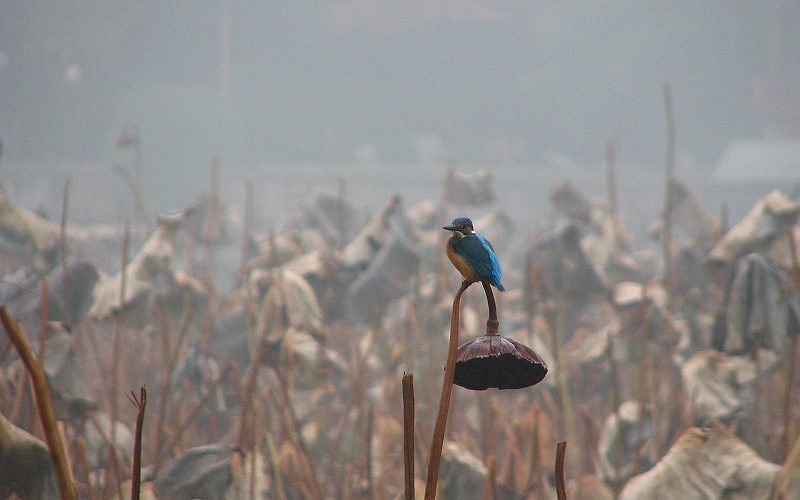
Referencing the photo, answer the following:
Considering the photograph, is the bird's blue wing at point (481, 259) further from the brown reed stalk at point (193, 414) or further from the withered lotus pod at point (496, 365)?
the brown reed stalk at point (193, 414)

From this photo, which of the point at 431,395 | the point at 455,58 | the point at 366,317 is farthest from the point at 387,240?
the point at 455,58

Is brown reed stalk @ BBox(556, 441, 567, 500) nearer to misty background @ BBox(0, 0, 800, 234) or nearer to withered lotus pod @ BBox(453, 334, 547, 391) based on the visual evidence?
withered lotus pod @ BBox(453, 334, 547, 391)

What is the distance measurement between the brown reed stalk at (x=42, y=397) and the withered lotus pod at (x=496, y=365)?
3.1 inches

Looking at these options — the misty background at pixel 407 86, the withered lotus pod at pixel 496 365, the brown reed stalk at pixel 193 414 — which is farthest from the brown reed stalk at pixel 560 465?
the misty background at pixel 407 86

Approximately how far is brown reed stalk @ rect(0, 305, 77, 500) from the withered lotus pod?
8 centimetres

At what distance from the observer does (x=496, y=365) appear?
118mm

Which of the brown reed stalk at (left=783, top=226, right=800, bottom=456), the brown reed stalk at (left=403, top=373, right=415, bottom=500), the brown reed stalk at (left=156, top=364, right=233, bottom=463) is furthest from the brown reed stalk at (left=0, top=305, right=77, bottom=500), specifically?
the brown reed stalk at (left=783, top=226, right=800, bottom=456)

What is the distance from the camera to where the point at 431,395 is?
462 mm

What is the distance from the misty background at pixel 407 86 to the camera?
5.06 metres

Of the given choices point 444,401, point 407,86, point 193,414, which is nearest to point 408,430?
point 444,401

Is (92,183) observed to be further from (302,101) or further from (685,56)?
(685,56)

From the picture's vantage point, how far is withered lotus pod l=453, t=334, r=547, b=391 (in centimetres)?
11

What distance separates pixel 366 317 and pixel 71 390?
0.30 m

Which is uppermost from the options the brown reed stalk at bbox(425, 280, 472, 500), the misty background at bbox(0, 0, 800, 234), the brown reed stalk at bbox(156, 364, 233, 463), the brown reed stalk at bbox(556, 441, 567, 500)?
the misty background at bbox(0, 0, 800, 234)
